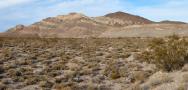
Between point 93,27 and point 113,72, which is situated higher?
point 113,72

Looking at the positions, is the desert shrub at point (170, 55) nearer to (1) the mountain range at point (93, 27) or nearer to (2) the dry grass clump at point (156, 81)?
(2) the dry grass clump at point (156, 81)

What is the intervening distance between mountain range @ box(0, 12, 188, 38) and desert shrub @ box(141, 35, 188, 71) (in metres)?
87.9

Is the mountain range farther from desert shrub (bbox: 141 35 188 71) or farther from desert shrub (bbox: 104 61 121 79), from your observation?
desert shrub (bbox: 141 35 188 71)

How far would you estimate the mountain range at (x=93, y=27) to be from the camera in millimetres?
114750

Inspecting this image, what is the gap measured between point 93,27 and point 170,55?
11994cm

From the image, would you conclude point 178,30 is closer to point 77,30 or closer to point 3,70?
point 77,30

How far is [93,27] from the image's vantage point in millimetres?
139000

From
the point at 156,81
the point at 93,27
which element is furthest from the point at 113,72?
the point at 93,27

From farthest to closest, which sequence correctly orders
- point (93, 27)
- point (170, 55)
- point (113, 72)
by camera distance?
point (93, 27)
point (113, 72)
point (170, 55)

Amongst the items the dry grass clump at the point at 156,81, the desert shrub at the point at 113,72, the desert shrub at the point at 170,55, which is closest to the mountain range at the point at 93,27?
the desert shrub at the point at 113,72

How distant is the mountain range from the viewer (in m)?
115

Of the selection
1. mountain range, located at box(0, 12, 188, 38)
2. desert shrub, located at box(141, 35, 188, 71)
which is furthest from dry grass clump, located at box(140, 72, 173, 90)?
mountain range, located at box(0, 12, 188, 38)

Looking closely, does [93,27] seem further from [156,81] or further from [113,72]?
[156,81]

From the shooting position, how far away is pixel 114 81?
18.4m
